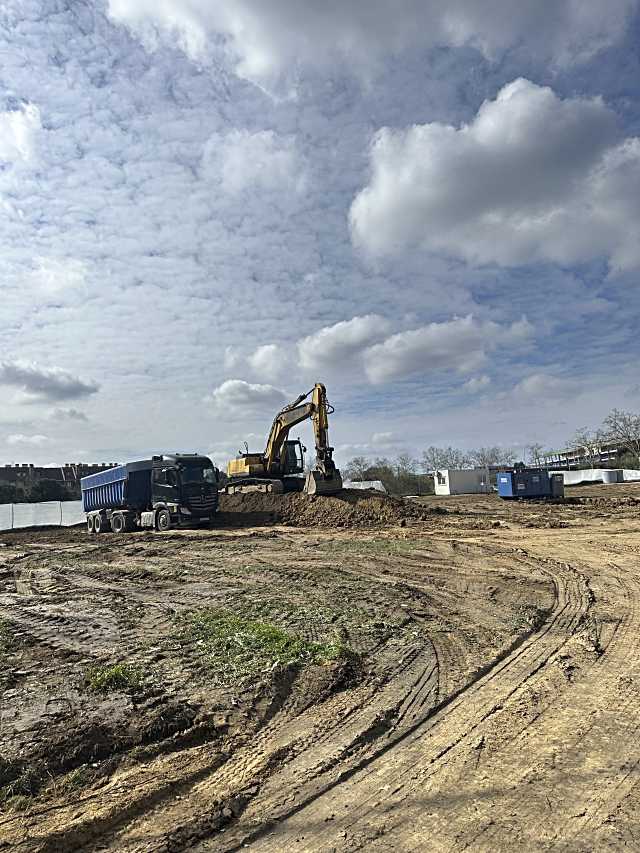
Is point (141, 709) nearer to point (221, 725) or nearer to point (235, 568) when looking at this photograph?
point (221, 725)

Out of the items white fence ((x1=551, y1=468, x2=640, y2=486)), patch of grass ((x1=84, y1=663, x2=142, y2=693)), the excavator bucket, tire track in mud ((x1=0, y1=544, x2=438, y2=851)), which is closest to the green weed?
the excavator bucket

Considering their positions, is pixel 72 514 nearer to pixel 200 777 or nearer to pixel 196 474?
pixel 196 474

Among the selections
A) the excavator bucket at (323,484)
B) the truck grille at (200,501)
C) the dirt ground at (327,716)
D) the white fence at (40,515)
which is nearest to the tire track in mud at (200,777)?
the dirt ground at (327,716)

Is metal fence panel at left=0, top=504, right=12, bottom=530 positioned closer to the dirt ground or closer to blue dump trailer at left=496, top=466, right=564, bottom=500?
the dirt ground

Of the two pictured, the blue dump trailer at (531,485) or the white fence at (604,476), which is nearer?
the blue dump trailer at (531,485)

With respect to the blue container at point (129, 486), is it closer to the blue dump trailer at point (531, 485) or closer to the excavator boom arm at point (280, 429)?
the excavator boom arm at point (280, 429)

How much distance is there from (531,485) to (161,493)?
22341 millimetres

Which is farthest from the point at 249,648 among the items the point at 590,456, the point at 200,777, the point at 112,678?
the point at 590,456

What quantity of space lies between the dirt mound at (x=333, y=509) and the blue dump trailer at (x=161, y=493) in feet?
8.83

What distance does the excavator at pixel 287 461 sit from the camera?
2684cm

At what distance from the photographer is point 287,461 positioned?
98.8 feet

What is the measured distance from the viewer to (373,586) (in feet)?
35.6

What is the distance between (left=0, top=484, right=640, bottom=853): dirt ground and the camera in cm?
343

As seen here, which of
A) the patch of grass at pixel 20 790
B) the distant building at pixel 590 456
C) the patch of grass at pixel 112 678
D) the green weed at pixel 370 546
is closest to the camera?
the patch of grass at pixel 20 790
